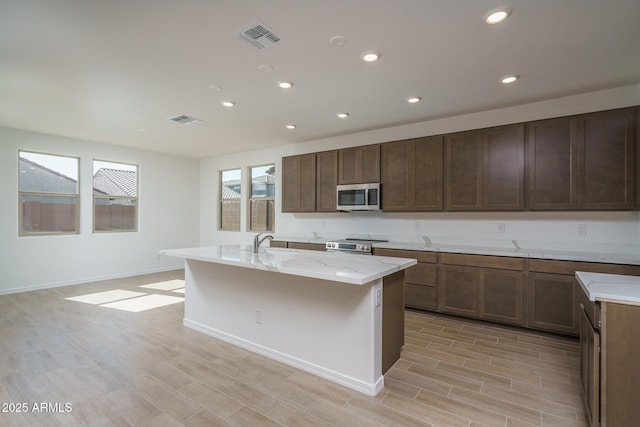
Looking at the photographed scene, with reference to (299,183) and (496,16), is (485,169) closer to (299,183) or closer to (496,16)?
(496,16)

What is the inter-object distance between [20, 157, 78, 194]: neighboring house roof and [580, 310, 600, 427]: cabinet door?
718 centimetres

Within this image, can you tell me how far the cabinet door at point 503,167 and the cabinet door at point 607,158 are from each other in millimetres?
539

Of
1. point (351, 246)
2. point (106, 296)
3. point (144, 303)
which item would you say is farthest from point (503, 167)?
point (106, 296)

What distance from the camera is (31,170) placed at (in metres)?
5.09

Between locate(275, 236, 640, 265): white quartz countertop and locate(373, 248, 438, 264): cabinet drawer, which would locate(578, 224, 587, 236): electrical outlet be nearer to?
locate(275, 236, 640, 265): white quartz countertop

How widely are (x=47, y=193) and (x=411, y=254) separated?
19.9 feet

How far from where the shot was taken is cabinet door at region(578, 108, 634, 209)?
2.99 m

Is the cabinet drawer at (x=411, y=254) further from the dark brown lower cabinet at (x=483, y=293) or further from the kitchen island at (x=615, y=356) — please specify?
the kitchen island at (x=615, y=356)

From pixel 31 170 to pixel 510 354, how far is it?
726cm

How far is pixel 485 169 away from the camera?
3.69 m

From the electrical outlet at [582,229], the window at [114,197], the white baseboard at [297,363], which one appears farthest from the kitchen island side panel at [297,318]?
the window at [114,197]

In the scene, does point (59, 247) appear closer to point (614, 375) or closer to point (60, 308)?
point (60, 308)

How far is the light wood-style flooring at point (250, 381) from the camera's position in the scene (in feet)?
6.32

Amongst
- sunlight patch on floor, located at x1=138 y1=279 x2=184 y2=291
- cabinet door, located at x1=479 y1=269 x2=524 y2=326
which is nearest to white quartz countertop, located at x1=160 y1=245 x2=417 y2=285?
cabinet door, located at x1=479 y1=269 x2=524 y2=326
